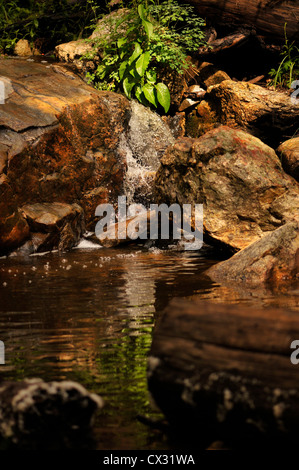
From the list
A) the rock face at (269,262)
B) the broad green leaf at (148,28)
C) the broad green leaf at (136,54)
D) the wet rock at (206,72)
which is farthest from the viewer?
the wet rock at (206,72)

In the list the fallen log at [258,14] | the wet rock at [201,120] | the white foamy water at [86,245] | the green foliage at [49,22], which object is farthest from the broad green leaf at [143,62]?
the white foamy water at [86,245]

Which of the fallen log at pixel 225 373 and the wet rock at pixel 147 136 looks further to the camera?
the wet rock at pixel 147 136

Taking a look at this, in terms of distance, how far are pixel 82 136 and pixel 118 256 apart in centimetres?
281

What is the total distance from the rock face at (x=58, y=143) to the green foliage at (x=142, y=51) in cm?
64

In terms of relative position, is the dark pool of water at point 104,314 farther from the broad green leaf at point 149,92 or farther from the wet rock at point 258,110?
the broad green leaf at point 149,92

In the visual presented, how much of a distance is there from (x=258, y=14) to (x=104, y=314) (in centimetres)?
954

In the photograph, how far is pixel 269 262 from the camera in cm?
630

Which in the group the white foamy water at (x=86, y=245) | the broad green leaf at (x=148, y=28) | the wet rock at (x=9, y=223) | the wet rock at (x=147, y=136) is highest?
the broad green leaf at (x=148, y=28)

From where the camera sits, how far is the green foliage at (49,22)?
13.9 m

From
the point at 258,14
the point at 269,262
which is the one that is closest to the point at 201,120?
the point at 258,14

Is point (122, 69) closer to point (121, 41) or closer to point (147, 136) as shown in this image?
point (121, 41)

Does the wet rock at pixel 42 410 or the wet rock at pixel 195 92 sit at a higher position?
the wet rock at pixel 195 92

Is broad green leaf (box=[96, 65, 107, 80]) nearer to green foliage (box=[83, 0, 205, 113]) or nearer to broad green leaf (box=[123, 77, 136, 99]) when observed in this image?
green foliage (box=[83, 0, 205, 113])

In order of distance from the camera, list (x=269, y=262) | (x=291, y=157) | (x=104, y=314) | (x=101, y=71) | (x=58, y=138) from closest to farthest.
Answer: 1. (x=104, y=314)
2. (x=269, y=262)
3. (x=291, y=157)
4. (x=58, y=138)
5. (x=101, y=71)
